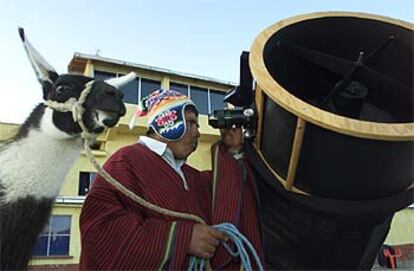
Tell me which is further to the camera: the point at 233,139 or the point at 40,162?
the point at 233,139

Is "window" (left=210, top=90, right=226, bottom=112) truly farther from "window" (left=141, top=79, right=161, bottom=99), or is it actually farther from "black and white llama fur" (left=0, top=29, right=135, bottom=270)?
"black and white llama fur" (left=0, top=29, right=135, bottom=270)

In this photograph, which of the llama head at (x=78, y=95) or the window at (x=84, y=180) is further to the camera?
the window at (x=84, y=180)

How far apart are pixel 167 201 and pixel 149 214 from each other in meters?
0.08

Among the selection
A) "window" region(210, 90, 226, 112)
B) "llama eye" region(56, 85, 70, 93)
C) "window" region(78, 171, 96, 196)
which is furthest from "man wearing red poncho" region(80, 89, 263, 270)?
"window" region(210, 90, 226, 112)

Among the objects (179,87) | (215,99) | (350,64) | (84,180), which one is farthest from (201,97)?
(350,64)

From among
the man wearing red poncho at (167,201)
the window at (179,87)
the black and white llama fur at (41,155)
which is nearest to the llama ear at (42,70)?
the black and white llama fur at (41,155)

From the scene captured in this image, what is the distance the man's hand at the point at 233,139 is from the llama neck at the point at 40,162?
0.61 metres

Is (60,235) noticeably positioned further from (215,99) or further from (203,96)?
(215,99)

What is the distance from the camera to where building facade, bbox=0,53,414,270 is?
11.3m

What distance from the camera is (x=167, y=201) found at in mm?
1623

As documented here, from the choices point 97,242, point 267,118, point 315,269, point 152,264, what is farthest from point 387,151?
point 97,242

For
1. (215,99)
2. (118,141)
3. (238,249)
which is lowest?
(118,141)

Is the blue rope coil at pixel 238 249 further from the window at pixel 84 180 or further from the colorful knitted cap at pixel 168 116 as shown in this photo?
the window at pixel 84 180

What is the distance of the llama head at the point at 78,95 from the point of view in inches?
60.1
